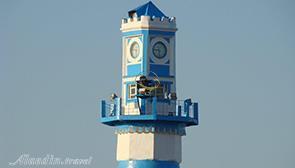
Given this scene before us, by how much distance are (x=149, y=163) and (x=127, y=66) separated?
242 inches

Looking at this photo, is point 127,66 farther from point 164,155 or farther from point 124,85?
point 164,155

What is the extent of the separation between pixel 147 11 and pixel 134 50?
254 cm

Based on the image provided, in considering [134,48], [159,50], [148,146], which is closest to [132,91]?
[134,48]

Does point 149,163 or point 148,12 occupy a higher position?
point 148,12

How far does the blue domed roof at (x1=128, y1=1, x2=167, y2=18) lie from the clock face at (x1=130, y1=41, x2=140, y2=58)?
1798 millimetres

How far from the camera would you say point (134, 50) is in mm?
73125

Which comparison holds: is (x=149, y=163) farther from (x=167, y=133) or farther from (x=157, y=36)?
(x=157, y=36)

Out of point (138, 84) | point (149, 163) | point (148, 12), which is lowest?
point (149, 163)

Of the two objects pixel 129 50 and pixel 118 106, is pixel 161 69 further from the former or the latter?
pixel 118 106

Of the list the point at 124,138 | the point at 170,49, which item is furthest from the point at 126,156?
the point at 170,49

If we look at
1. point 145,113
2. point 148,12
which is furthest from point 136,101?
point 148,12

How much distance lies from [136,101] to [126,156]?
3.37m

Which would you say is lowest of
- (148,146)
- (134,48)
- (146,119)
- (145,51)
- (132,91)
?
(148,146)

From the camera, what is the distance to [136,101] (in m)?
72.1
